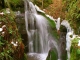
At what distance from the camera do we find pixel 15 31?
750 cm

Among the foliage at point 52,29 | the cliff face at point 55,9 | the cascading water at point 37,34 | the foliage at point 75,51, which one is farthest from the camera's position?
the cliff face at point 55,9

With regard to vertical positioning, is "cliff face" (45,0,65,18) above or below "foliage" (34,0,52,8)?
below

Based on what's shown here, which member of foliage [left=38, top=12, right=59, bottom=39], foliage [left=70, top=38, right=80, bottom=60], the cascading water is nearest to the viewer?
foliage [left=70, top=38, right=80, bottom=60]

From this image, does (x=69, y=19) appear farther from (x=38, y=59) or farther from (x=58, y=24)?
(x=38, y=59)

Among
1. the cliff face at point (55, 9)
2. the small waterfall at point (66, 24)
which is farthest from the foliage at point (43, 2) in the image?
the small waterfall at point (66, 24)

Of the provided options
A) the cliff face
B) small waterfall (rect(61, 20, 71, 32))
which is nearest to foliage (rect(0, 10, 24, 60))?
small waterfall (rect(61, 20, 71, 32))

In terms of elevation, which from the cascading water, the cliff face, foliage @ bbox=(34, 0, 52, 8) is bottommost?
the cascading water

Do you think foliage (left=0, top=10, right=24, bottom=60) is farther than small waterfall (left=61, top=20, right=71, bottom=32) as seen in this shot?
No

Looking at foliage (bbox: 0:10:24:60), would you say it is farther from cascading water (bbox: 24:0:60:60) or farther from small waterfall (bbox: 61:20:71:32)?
small waterfall (bbox: 61:20:71:32)

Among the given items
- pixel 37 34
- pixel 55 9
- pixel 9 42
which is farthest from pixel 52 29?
pixel 9 42

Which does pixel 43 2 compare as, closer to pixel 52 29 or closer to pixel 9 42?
pixel 52 29

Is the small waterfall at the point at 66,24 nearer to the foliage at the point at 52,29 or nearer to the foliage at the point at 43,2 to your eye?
the foliage at the point at 52,29

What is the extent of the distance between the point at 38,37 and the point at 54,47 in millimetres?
→ 989

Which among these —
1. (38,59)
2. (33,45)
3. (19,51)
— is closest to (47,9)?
(33,45)
